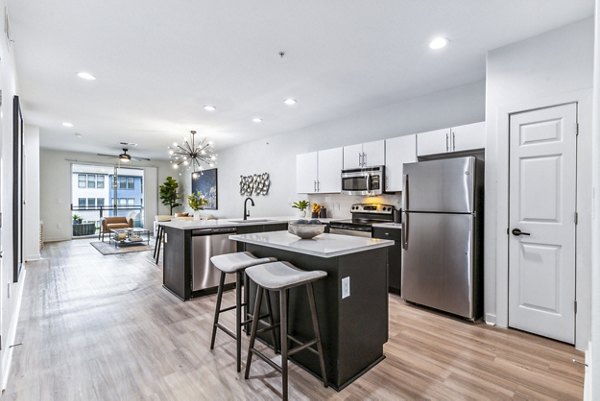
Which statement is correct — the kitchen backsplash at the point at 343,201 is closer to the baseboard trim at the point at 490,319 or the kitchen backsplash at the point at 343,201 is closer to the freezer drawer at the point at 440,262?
the freezer drawer at the point at 440,262

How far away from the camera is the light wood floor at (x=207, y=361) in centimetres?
183

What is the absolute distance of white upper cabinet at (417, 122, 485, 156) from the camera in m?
3.19

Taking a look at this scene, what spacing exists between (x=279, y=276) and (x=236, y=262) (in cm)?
53

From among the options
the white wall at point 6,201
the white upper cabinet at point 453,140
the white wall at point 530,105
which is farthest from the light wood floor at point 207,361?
the white upper cabinet at point 453,140

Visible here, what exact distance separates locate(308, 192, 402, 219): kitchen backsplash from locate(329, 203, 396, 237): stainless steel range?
0.11m

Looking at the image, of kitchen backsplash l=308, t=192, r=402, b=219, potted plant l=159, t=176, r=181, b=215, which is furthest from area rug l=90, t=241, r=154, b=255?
kitchen backsplash l=308, t=192, r=402, b=219

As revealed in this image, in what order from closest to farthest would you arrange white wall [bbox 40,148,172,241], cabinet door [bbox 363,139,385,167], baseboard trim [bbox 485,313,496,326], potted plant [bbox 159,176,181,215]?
baseboard trim [bbox 485,313,496,326] < cabinet door [bbox 363,139,385,167] < white wall [bbox 40,148,172,241] < potted plant [bbox 159,176,181,215]

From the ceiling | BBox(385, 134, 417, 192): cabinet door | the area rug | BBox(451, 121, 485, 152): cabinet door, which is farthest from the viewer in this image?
the area rug

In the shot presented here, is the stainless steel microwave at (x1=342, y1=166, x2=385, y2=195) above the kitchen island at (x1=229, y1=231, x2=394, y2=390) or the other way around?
above

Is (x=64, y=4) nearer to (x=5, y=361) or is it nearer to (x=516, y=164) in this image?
(x=5, y=361)

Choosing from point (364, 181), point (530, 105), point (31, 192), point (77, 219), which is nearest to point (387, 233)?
point (364, 181)

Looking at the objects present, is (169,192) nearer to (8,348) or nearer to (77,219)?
(77,219)

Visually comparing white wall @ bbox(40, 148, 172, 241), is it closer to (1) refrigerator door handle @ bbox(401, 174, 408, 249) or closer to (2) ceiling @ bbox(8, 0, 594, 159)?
(2) ceiling @ bbox(8, 0, 594, 159)

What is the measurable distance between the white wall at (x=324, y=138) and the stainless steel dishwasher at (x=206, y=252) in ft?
7.02
